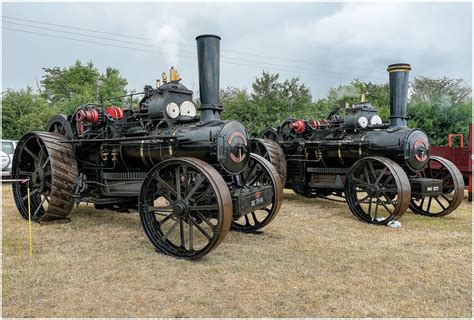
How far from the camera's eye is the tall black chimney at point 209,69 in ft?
15.6

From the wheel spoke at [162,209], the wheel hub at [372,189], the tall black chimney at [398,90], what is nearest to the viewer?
the wheel spoke at [162,209]

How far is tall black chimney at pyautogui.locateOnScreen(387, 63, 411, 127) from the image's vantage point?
6.96 metres

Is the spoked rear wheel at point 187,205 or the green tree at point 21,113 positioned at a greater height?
the green tree at point 21,113

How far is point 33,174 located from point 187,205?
3.13 meters

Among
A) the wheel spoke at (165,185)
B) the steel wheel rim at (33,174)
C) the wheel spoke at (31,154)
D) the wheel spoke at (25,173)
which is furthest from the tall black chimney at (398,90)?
the wheel spoke at (25,173)

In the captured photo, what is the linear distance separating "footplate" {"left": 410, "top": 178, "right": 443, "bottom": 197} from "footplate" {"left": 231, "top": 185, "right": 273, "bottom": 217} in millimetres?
2768

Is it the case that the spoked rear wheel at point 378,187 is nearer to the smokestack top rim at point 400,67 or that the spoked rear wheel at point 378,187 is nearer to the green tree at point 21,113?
the smokestack top rim at point 400,67

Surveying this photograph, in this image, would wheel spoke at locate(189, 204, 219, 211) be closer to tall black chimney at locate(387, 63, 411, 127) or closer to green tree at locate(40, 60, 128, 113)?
tall black chimney at locate(387, 63, 411, 127)

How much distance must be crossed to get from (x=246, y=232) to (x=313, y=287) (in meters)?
2.20

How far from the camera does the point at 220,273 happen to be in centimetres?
396

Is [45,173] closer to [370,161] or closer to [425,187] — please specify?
[370,161]

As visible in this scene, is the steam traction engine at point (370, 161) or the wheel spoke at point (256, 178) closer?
the wheel spoke at point (256, 178)

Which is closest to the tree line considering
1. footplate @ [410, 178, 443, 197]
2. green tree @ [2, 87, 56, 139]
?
green tree @ [2, 87, 56, 139]

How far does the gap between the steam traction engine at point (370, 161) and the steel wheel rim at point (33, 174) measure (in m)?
4.02
